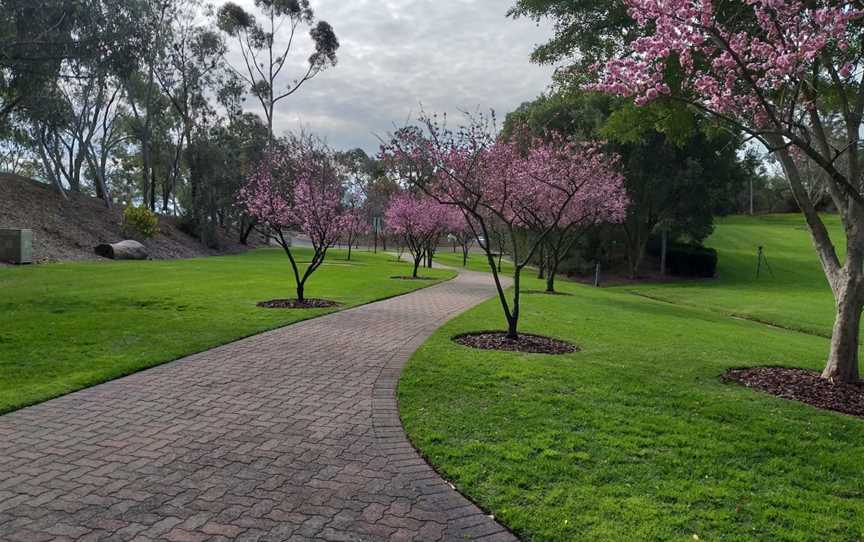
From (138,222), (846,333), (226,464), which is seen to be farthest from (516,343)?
(138,222)

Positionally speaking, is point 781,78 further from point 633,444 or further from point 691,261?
point 691,261

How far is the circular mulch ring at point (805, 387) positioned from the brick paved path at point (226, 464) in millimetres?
4471

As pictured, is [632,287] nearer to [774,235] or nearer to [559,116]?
[559,116]

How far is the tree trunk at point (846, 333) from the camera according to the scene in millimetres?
6590

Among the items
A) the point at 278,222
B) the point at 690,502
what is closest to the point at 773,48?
the point at 690,502

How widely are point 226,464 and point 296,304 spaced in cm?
872

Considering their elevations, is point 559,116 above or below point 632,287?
above

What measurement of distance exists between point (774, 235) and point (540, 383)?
5302 centimetres

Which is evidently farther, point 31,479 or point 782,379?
point 782,379

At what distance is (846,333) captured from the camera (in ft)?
21.9

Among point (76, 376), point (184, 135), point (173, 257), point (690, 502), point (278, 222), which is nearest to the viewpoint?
point (690, 502)

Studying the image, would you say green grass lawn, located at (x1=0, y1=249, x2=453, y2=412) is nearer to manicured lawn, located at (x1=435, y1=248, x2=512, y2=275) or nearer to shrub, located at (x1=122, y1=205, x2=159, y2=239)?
shrub, located at (x1=122, y1=205, x2=159, y2=239)

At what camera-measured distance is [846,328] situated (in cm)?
664

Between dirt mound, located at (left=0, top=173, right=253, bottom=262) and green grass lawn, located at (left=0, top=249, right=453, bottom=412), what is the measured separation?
25.2 ft
